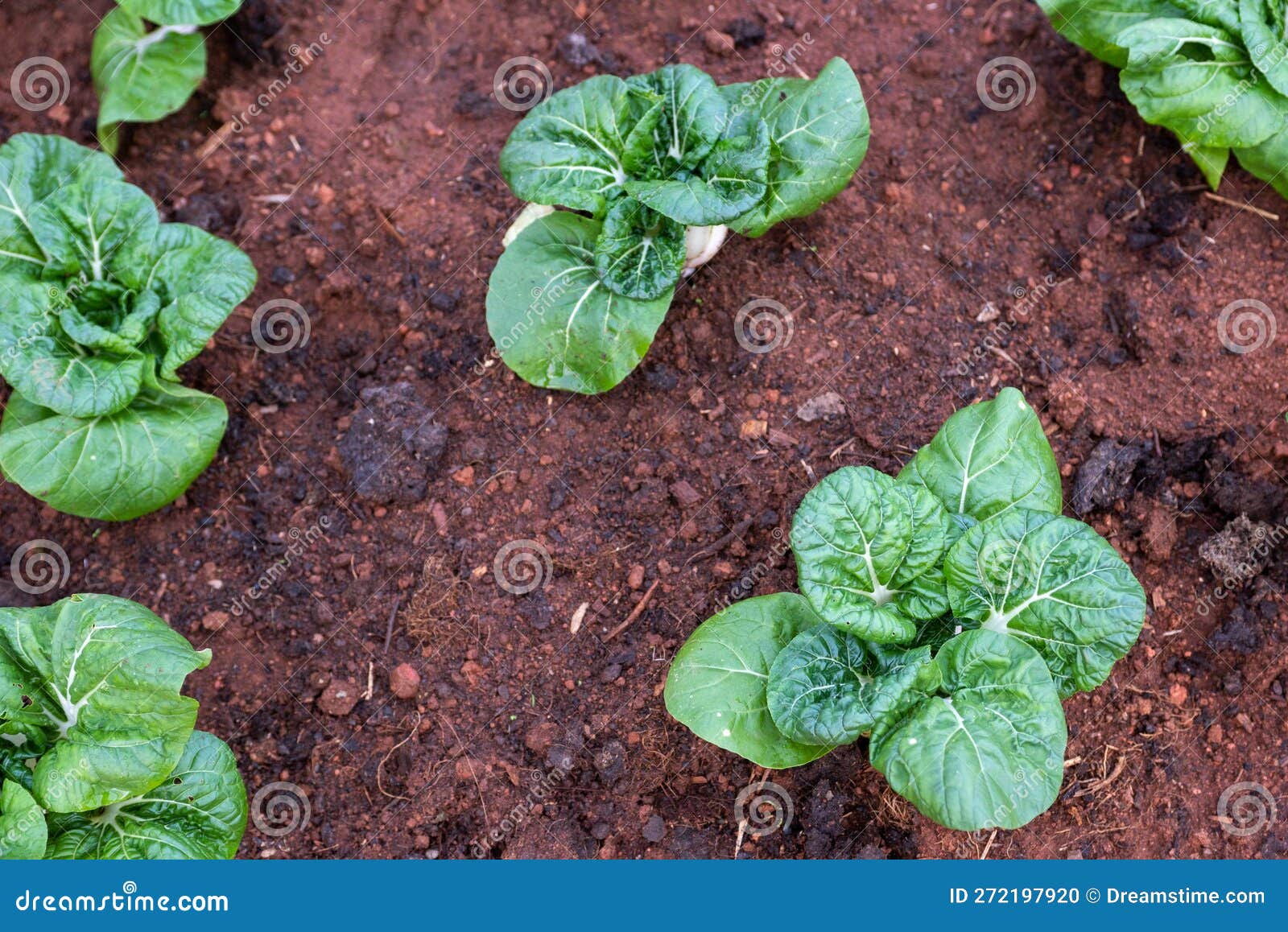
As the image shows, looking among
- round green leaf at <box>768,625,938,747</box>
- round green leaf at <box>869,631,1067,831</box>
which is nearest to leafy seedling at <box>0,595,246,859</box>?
round green leaf at <box>768,625,938,747</box>

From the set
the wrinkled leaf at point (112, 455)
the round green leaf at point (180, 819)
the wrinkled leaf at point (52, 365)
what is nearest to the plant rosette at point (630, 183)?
the wrinkled leaf at point (112, 455)

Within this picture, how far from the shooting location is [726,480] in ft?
17.2

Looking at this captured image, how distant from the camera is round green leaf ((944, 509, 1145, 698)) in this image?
4.03m

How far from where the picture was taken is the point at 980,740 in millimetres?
3801

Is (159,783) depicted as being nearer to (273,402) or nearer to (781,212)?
(273,402)

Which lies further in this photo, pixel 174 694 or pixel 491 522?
pixel 491 522

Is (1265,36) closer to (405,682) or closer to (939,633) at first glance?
(939,633)

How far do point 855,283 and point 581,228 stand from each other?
1353mm

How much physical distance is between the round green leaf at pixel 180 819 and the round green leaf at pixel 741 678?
1768 millimetres

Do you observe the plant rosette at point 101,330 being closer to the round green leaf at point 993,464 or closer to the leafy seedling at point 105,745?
the leafy seedling at point 105,745

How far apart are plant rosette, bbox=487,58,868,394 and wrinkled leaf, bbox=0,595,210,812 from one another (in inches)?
75.8

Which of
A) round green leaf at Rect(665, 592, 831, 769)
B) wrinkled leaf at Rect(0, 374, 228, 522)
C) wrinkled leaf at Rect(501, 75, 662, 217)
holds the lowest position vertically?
round green leaf at Rect(665, 592, 831, 769)

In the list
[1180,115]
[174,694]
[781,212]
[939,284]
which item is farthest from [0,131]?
[1180,115]

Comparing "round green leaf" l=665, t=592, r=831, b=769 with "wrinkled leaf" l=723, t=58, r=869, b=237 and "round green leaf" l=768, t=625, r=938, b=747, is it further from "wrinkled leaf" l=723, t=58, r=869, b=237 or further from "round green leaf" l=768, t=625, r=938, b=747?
"wrinkled leaf" l=723, t=58, r=869, b=237
